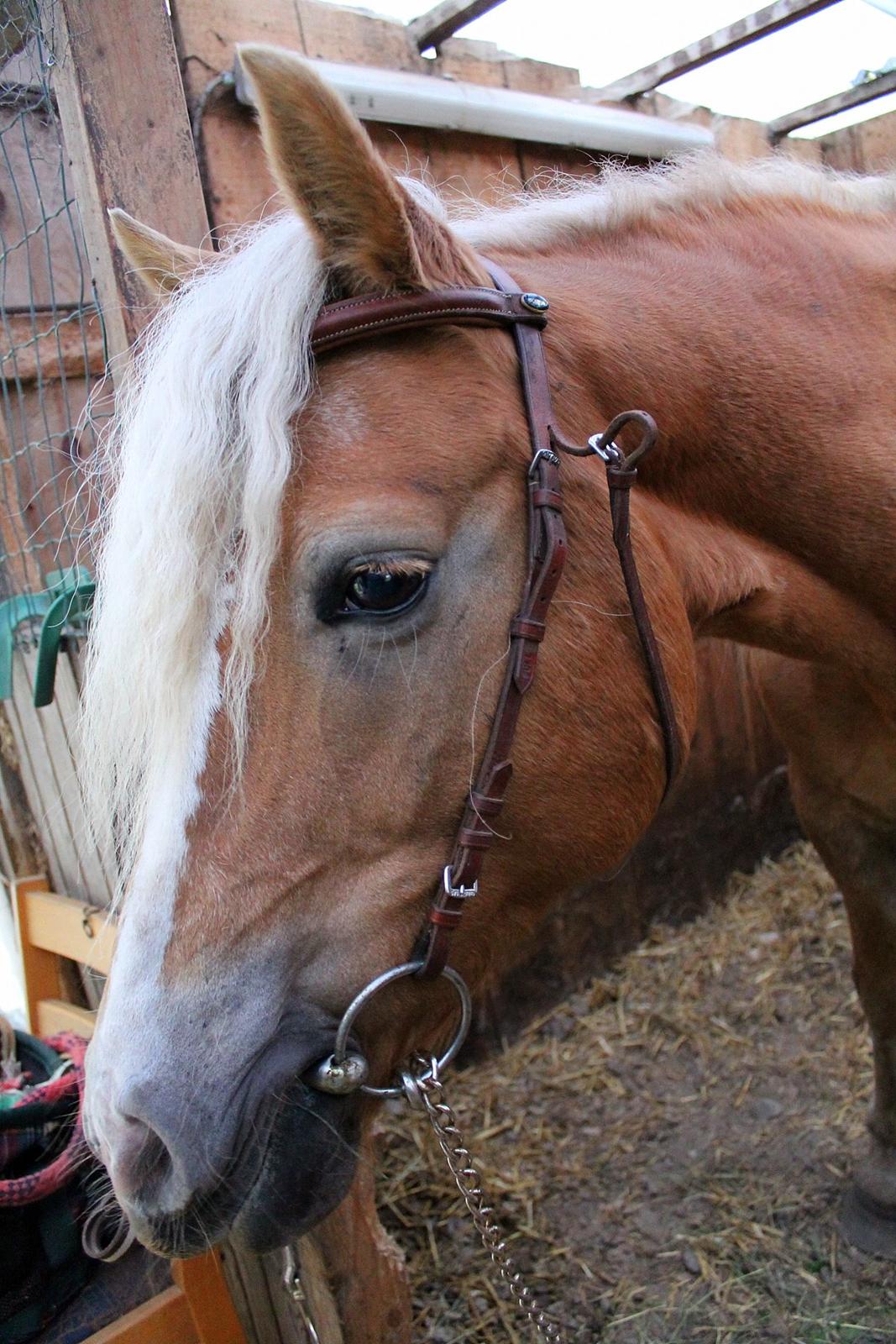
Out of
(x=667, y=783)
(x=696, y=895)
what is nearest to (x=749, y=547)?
(x=667, y=783)

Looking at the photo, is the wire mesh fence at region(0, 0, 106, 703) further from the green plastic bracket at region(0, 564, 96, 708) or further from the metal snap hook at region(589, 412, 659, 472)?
the metal snap hook at region(589, 412, 659, 472)

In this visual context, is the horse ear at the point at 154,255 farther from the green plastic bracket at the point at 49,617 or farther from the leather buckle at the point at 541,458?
the leather buckle at the point at 541,458

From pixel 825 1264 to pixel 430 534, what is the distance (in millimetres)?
2209

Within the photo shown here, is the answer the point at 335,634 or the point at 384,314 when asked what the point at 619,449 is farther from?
the point at 335,634

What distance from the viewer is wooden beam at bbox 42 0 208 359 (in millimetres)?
1531

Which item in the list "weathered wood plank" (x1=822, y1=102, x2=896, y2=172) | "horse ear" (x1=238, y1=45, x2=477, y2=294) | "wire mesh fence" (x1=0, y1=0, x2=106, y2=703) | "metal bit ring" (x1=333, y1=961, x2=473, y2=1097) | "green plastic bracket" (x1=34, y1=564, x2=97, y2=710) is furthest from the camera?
"weathered wood plank" (x1=822, y1=102, x2=896, y2=172)

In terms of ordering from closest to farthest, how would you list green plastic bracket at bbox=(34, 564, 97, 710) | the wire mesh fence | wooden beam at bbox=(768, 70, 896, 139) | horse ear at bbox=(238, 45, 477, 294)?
horse ear at bbox=(238, 45, 477, 294) < green plastic bracket at bbox=(34, 564, 97, 710) < the wire mesh fence < wooden beam at bbox=(768, 70, 896, 139)

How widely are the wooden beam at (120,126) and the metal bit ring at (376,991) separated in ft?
3.85

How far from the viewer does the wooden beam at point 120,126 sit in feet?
5.02

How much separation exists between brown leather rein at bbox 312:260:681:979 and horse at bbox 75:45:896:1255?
0.04 feet

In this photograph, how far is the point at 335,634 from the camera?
1100 mm

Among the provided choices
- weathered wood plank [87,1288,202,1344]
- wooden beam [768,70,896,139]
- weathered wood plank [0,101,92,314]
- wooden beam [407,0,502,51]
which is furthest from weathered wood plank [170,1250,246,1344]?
wooden beam [768,70,896,139]

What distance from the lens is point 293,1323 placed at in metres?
1.77

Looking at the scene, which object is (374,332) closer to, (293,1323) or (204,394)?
(204,394)
